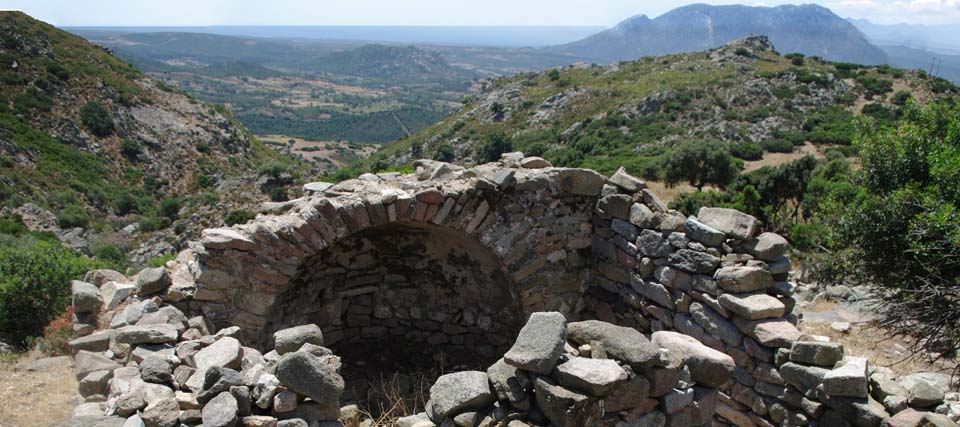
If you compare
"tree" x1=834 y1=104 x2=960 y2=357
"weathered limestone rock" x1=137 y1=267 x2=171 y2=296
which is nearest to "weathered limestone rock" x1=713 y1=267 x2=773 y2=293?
"tree" x1=834 y1=104 x2=960 y2=357

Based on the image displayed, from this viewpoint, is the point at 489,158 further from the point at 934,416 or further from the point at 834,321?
the point at 934,416

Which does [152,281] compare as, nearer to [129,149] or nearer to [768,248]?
[768,248]

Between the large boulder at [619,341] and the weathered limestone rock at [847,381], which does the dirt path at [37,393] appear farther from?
the weathered limestone rock at [847,381]

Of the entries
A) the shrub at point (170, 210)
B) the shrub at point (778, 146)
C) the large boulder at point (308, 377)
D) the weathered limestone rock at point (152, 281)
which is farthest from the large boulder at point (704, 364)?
the shrub at point (778, 146)

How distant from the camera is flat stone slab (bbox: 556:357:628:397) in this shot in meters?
4.12

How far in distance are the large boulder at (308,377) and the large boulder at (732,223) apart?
4491mm

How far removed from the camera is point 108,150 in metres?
39.0

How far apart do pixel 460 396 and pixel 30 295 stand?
5.84 m

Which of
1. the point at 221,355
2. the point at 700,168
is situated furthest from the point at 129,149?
the point at 221,355

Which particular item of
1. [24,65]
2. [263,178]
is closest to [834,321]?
[263,178]

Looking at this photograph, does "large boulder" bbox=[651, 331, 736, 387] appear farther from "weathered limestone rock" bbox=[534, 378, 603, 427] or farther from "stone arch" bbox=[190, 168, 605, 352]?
"stone arch" bbox=[190, 168, 605, 352]

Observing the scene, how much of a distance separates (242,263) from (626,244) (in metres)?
4.62

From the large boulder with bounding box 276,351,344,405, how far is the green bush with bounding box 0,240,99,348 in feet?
15.0

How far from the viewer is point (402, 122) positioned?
5059 inches
